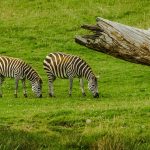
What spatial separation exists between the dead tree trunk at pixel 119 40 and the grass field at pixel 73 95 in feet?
13.6

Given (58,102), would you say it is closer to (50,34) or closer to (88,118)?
(88,118)

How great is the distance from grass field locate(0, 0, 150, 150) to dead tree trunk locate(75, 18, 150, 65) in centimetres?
414

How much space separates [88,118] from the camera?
20.4 meters

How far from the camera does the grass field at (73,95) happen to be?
16.0 metres

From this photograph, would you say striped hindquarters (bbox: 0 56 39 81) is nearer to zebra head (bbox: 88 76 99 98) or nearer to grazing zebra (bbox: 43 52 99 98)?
grazing zebra (bbox: 43 52 99 98)

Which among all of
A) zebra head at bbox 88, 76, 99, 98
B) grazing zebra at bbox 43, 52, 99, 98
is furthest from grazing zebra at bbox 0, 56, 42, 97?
zebra head at bbox 88, 76, 99, 98

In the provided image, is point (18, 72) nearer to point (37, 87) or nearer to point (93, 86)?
point (37, 87)

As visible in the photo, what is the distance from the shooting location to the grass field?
1599cm

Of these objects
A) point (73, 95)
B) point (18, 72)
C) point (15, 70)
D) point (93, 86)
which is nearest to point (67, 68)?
point (73, 95)

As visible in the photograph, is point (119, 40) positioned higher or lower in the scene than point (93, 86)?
higher

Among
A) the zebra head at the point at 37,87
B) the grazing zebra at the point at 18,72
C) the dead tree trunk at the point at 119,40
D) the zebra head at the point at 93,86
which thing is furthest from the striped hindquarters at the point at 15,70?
the dead tree trunk at the point at 119,40

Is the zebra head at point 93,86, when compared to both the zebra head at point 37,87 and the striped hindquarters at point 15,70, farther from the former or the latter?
the striped hindquarters at point 15,70

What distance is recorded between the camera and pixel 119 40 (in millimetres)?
9734

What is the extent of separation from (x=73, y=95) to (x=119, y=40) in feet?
68.3
